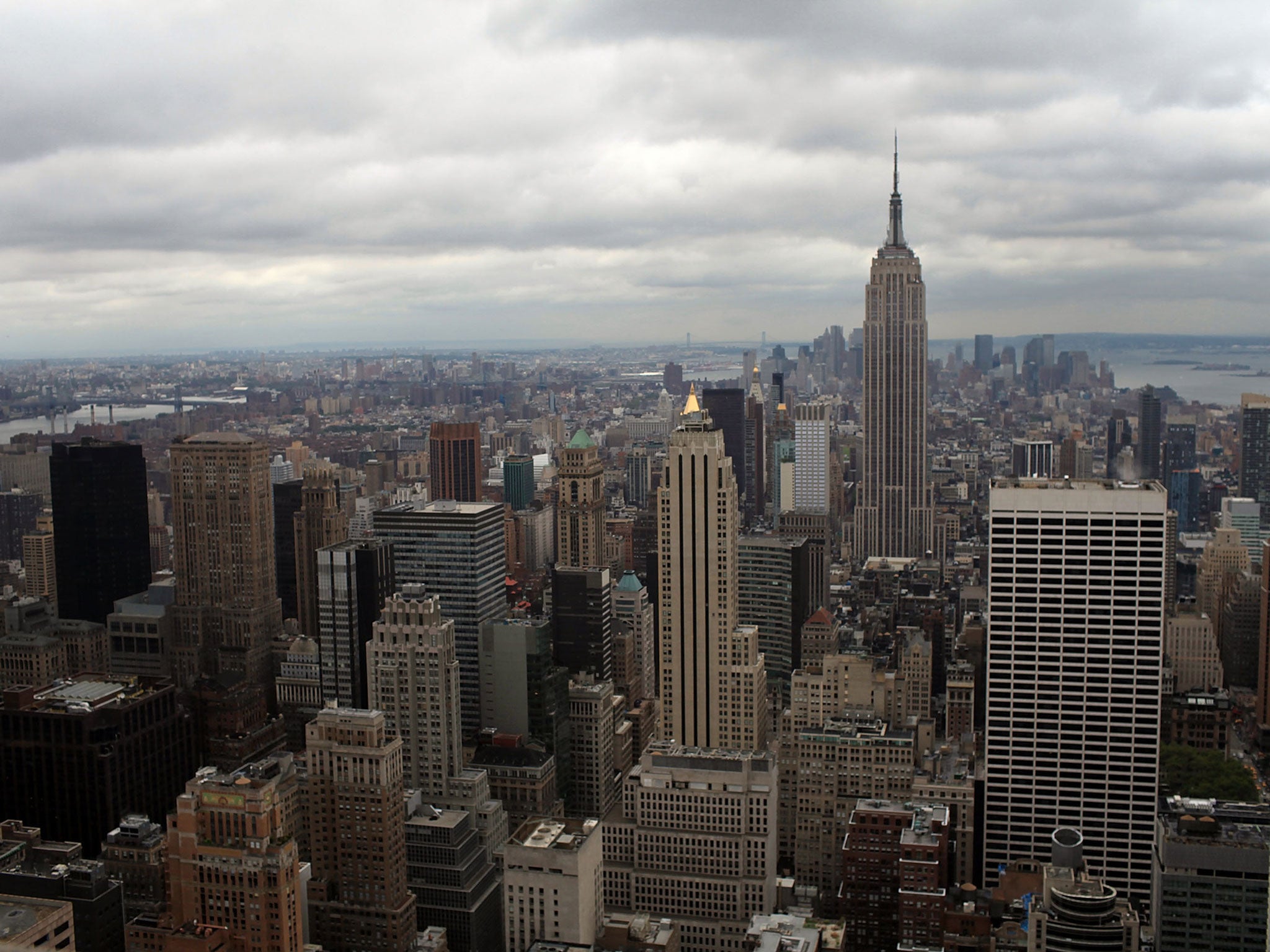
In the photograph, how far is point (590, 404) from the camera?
116 feet

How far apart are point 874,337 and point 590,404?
49.6 ft

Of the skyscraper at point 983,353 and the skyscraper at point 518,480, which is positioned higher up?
the skyscraper at point 983,353

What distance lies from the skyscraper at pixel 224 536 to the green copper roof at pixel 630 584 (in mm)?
7508

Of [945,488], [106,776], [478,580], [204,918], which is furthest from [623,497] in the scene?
[204,918]

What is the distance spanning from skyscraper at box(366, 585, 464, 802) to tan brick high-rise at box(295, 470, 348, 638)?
7.80 m

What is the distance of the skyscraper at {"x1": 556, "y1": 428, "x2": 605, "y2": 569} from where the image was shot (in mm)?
31844

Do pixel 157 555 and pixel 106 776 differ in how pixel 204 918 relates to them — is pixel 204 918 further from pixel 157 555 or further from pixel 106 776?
pixel 157 555

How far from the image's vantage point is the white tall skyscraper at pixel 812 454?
137ft

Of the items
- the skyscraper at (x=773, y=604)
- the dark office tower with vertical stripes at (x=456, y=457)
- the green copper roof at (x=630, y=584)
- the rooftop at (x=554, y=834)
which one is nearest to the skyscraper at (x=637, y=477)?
the green copper roof at (x=630, y=584)

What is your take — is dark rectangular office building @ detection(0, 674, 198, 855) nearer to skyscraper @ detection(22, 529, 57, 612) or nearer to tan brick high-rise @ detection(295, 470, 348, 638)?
tan brick high-rise @ detection(295, 470, 348, 638)

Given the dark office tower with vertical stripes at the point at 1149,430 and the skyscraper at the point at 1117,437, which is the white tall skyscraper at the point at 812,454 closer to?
the skyscraper at the point at 1117,437

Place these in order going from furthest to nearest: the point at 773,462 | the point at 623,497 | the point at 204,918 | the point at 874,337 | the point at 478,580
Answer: the point at 874,337, the point at 773,462, the point at 623,497, the point at 478,580, the point at 204,918

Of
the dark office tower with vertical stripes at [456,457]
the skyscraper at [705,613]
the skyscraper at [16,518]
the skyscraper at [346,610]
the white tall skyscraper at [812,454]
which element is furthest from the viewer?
the white tall skyscraper at [812,454]

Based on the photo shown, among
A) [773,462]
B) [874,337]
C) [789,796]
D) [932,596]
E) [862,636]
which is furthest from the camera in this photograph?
[874,337]
